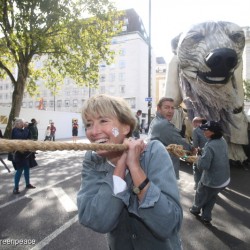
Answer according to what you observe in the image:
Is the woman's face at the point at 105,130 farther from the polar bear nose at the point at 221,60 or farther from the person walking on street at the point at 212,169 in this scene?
the polar bear nose at the point at 221,60

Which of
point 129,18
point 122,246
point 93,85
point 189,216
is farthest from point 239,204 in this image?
point 129,18

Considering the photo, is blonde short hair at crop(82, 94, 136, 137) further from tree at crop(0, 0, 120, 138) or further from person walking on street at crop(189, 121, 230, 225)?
tree at crop(0, 0, 120, 138)

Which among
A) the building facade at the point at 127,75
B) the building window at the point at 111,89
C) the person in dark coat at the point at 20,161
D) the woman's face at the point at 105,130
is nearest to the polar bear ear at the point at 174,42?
the person in dark coat at the point at 20,161

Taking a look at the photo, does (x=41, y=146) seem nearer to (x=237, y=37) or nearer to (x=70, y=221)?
(x=70, y=221)

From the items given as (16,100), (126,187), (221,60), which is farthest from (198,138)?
(16,100)

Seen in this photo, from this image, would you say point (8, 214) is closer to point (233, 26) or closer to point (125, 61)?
point (233, 26)

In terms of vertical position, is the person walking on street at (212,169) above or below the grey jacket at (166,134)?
below

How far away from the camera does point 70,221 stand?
3494 mm

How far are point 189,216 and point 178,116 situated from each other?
1.90m

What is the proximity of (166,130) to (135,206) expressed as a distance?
2.31 meters

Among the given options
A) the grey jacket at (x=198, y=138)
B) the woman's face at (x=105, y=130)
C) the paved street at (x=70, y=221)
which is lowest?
the paved street at (x=70, y=221)

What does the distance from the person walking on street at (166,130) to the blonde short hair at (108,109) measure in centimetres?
211

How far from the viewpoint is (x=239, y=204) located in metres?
3.96

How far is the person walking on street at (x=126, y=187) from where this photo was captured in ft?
3.79
